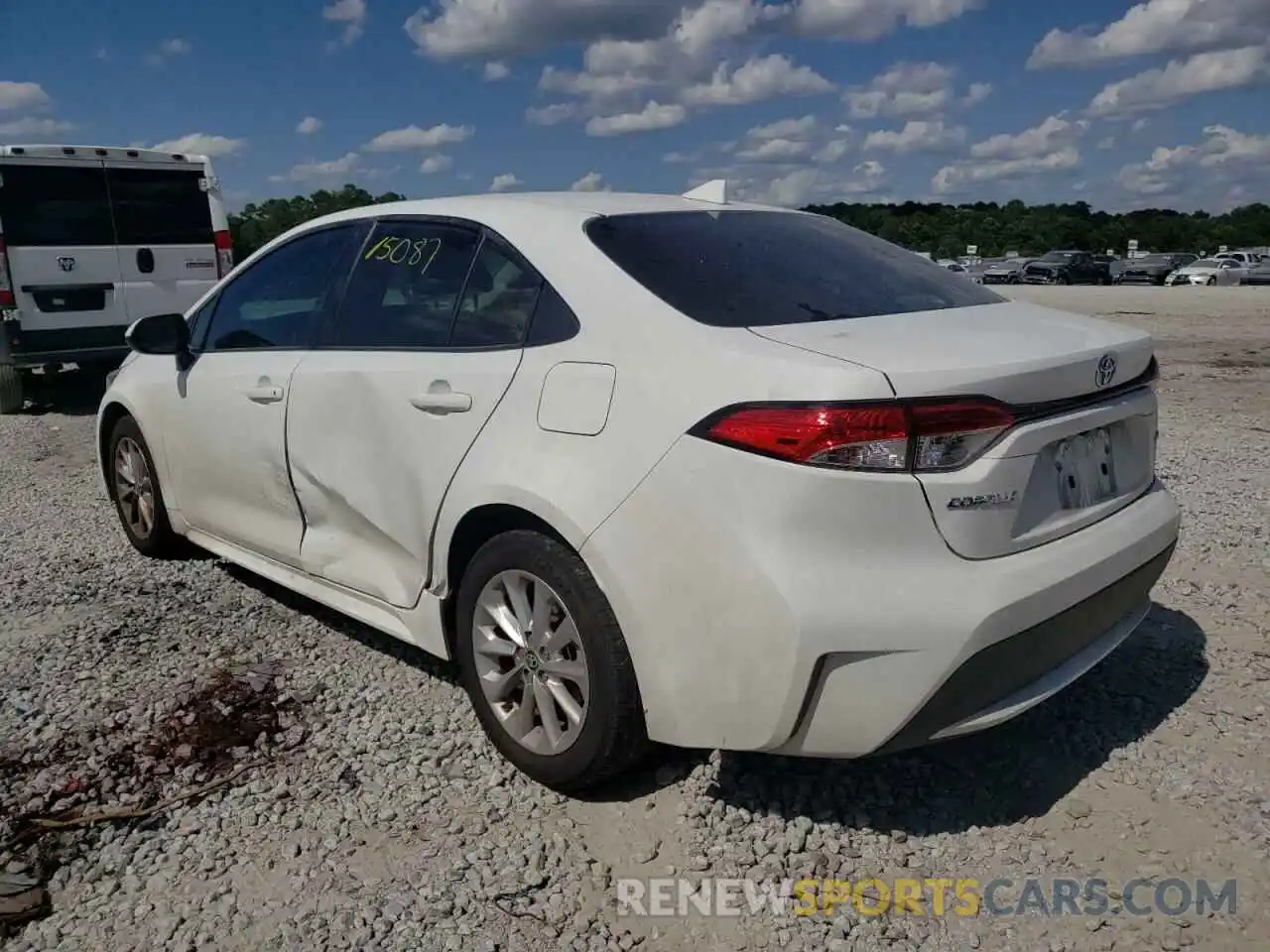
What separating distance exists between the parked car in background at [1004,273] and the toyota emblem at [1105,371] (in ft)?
142

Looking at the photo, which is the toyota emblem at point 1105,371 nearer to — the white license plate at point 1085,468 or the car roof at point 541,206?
the white license plate at point 1085,468

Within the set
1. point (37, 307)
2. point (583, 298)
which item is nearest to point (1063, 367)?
point (583, 298)

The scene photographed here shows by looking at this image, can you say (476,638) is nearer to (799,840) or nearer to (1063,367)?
(799,840)

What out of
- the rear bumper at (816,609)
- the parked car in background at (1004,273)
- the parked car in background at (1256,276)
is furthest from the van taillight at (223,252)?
the parked car in background at (1256,276)

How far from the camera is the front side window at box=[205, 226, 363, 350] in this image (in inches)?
149

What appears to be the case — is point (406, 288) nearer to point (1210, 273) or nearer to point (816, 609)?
point (816, 609)

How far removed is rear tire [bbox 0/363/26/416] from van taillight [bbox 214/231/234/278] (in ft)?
7.10

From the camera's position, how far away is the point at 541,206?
321 cm

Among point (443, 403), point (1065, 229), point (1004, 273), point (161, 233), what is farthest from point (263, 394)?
point (1065, 229)

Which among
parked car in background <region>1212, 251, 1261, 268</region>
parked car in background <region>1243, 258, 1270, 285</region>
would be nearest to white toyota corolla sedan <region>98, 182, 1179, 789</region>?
parked car in background <region>1243, 258, 1270, 285</region>

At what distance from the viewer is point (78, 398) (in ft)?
36.9

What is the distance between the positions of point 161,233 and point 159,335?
685 cm

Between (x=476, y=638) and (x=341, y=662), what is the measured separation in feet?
3.41

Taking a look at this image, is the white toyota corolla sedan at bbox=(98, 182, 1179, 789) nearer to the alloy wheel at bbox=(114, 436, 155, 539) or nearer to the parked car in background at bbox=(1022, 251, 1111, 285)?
the alloy wheel at bbox=(114, 436, 155, 539)
